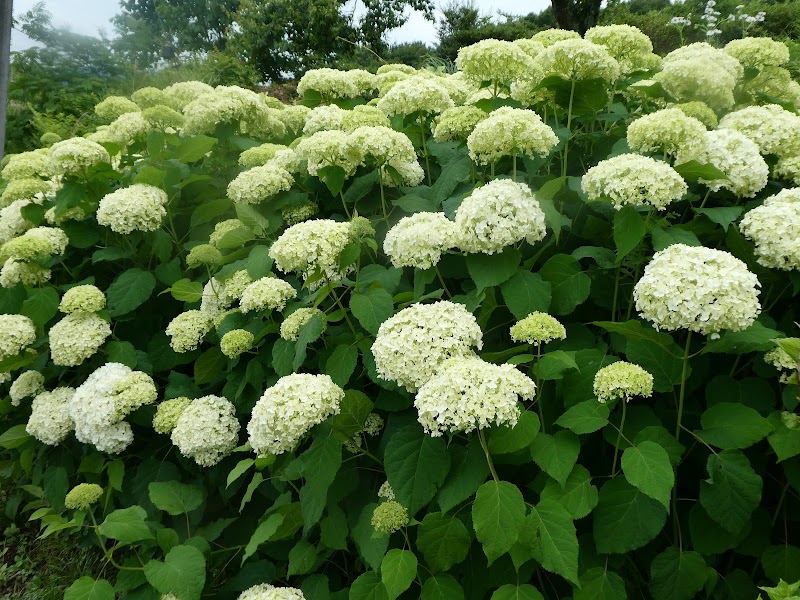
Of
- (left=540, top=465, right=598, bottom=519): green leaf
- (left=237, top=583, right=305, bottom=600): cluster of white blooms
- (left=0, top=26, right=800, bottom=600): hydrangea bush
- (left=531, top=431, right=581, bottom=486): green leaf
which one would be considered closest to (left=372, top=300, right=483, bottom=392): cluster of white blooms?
(left=0, top=26, right=800, bottom=600): hydrangea bush

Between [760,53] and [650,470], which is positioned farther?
[760,53]

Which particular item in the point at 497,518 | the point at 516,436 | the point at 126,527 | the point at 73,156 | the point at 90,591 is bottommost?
the point at 90,591

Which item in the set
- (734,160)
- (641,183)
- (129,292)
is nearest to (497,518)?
(641,183)

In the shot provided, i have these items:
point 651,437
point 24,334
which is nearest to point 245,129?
point 24,334

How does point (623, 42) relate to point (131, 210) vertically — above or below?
above

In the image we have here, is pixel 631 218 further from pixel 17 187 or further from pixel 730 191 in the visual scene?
pixel 17 187

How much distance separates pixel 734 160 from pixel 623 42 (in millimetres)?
1274

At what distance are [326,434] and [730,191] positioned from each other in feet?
6.13

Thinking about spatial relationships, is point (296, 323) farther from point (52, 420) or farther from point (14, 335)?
point (14, 335)

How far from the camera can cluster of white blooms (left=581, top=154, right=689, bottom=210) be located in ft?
6.57

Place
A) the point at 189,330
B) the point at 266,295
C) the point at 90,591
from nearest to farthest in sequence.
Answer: the point at 90,591 → the point at 266,295 → the point at 189,330

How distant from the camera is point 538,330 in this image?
183cm

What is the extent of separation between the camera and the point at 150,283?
3.27m

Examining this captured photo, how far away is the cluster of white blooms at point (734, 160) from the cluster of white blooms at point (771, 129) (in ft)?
0.64
